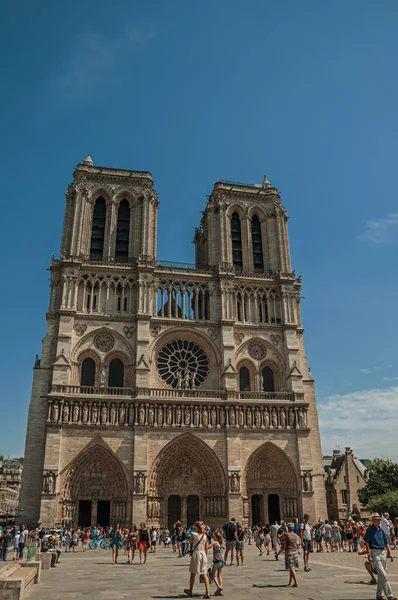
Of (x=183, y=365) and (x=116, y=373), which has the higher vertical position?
(x=183, y=365)

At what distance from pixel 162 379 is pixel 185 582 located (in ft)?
75.6

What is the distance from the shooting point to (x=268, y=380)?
37.6 meters

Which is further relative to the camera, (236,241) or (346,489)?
(346,489)

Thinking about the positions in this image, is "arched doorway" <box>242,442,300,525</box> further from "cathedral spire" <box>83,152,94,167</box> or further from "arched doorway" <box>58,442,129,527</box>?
"cathedral spire" <box>83,152,94,167</box>

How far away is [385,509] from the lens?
38531mm

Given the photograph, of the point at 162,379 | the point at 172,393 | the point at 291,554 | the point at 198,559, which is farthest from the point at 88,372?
the point at 198,559

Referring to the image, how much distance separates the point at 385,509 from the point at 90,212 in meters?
32.9

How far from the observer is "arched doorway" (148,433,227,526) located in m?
31.8

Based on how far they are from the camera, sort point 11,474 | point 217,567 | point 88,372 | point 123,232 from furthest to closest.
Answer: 1. point 11,474
2. point 123,232
3. point 88,372
4. point 217,567

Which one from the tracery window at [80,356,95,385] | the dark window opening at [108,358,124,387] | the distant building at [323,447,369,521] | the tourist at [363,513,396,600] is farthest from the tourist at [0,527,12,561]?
the distant building at [323,447,369,521]

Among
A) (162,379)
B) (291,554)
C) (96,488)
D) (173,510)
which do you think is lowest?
(291,554)

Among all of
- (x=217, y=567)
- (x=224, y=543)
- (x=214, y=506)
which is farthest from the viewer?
(x=214, y=506)

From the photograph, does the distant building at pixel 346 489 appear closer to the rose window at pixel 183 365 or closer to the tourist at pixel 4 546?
the rose window at pixel 183 365

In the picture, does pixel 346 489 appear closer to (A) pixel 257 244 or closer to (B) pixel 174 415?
(B) pixel 174 415
